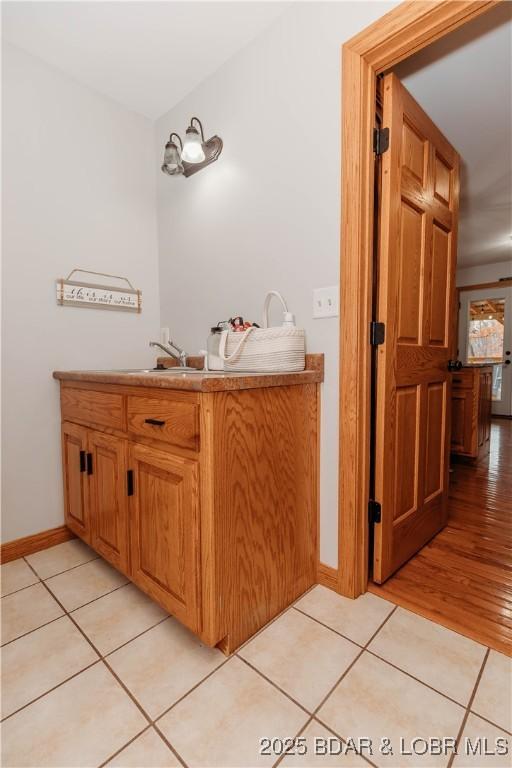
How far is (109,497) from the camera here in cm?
140

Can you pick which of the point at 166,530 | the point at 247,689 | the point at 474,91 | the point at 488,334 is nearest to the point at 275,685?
the point at 247,689

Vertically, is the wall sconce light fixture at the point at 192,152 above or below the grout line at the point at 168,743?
above

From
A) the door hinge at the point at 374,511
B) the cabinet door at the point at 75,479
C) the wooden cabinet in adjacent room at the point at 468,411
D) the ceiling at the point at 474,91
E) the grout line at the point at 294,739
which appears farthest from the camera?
the wooden cabinet in adjacent room at the point at 468,411

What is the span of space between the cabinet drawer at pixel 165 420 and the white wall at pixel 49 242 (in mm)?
782

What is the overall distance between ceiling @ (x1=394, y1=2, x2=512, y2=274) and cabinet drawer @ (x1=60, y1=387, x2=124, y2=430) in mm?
1976

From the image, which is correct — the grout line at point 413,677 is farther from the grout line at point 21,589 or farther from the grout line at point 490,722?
the grout line at point 21,589

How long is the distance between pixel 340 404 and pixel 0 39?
217cm

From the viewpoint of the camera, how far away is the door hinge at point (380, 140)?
1286 mm

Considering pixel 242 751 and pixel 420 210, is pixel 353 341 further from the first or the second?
pixel 242 751

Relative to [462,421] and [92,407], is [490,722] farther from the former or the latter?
[462,421]

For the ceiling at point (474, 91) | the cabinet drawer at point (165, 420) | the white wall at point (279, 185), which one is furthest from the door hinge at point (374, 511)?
the ceiling at point (474, 91)

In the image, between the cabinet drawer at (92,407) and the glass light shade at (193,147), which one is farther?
the glass light shade at (193,147)

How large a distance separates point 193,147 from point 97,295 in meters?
0.89

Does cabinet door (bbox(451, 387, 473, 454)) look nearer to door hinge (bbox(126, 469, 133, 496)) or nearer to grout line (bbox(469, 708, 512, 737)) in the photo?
grout line (bbox(469, 708, 512, 737))
